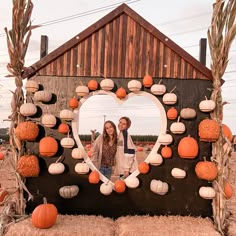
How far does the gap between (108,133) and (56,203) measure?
6.16 ft

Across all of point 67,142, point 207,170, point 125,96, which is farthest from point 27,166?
point 207,170

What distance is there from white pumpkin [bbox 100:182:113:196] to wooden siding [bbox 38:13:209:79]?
75.5 inches

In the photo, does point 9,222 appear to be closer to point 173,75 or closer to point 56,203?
point 56,203

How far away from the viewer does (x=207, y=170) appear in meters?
5.66

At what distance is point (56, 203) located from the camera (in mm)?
6066

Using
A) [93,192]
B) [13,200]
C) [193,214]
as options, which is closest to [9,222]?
[13,200]

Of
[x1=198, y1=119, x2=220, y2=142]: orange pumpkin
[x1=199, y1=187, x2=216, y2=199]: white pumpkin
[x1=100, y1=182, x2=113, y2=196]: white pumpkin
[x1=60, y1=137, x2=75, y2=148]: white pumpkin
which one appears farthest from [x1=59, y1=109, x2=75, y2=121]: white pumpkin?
[x1=199, y1=187, x2=216, y2=199]: white pumpkin

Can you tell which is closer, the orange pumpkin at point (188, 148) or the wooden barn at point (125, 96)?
the orange pumpkin at point (188, 148)

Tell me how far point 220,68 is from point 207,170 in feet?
5.70

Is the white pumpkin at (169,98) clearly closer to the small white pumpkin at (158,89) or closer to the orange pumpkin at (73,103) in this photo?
the small white pumpkin at (158,89)

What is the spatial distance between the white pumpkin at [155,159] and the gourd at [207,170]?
666 mm

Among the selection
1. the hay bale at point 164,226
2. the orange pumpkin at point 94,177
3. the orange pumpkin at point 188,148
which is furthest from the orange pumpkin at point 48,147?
the orange pumpkin at point 188,148

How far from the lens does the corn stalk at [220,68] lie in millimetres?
5715

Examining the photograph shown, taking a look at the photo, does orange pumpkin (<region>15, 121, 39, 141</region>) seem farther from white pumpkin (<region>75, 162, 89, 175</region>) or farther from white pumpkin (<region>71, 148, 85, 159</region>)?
white pumpkin (<region>75, 162, 89, 175</region>)
